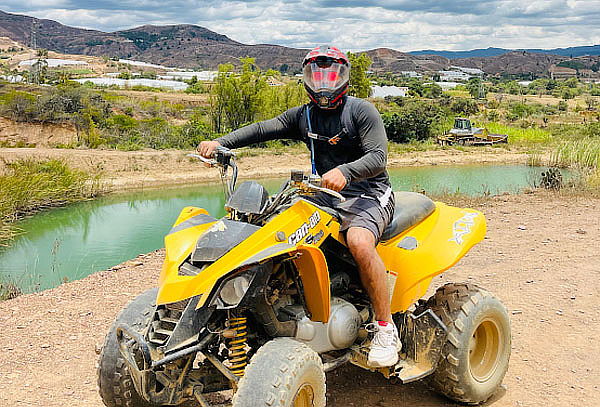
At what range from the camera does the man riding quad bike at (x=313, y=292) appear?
118 inches

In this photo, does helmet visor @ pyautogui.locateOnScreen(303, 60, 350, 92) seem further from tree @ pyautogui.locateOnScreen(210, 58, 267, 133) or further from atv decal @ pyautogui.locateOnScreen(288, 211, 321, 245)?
tree @ pyautogui.locateOnScreen(210, 58, 267, 133)

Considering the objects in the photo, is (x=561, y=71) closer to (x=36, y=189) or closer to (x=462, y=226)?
(x=36, y=189)

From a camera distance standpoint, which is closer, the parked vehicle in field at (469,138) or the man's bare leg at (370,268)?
the man's bare leg at (370,268)

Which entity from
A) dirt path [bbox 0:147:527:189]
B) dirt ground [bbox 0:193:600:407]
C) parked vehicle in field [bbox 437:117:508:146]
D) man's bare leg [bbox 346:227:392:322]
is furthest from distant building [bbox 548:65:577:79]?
man's bare leg [bbox 346:227:392:322]

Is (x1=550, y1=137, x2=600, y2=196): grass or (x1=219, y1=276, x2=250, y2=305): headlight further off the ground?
(x1=219, y1=276, x2=250, y2=305): headlight

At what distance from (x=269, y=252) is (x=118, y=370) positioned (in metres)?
1.26

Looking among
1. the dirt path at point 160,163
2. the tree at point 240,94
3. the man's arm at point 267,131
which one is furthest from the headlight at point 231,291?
the tree at point 240,94

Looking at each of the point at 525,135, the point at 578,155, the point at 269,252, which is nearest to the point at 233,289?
the point at 269,252

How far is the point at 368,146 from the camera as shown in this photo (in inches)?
142

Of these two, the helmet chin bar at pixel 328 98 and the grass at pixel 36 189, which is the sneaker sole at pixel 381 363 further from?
the grass at pixel 36 189

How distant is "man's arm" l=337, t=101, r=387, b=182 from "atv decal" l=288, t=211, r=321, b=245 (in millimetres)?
278

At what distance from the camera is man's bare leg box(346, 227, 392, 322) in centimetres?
347

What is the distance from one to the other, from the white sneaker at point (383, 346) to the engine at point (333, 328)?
13cm

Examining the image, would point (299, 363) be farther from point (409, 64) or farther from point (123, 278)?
point (409, 64)
